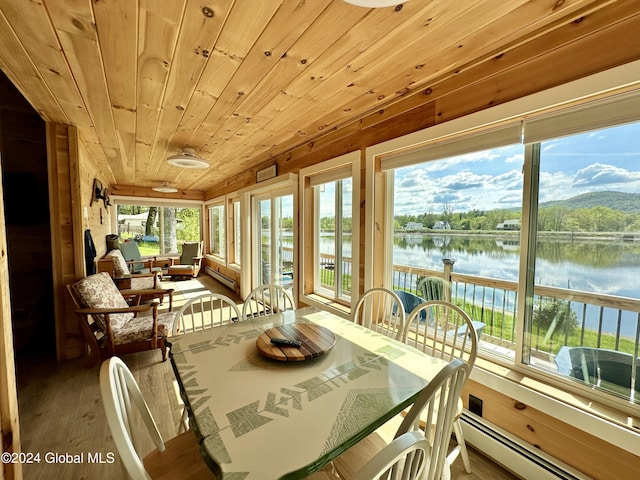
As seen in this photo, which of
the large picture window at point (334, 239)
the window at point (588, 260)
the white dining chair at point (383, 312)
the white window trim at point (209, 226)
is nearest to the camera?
the window at point (588, 260)

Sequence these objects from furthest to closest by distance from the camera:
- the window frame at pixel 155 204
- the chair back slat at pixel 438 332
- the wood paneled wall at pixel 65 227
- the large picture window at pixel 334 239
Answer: the window frame at pixel 155 204 < the large picture window at pixel 334 239 < the wood paneled wall at pixel 65 227 < the chair back slat at pixel 438 332

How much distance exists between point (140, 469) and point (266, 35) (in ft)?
5.54

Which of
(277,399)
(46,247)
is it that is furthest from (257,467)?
(46,247)

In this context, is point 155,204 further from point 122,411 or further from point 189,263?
point 122,411

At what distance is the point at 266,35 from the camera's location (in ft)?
4.11

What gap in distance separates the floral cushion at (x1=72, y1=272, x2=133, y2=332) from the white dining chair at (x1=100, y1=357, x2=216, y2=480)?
74.5 inches

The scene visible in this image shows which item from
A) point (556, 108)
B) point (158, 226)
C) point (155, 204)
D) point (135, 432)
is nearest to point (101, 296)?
point (135, 432)

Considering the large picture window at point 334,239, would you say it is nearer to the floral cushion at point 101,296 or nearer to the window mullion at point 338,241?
the window mullion at point 338,241

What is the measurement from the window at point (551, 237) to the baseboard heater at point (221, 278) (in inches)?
165

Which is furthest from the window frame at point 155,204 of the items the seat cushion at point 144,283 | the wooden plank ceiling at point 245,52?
the wooden plank ceiling at point 245,52

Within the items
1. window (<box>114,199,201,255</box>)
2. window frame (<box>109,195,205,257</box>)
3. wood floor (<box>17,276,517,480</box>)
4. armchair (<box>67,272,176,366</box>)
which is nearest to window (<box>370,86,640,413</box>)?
wood floor (<box>17,276,517,480</box>)

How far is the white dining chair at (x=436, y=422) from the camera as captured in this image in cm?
71

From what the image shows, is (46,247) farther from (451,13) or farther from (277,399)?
(451,13)

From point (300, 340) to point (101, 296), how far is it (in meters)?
2.35
